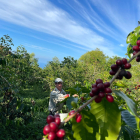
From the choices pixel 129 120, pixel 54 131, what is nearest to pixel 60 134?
pixel 54 131

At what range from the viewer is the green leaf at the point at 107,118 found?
0.76 meters

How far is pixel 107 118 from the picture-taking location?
2.56 feet

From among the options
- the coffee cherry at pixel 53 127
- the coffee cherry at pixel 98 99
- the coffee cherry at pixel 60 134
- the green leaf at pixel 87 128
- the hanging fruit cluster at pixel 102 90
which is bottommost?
the green leaf at pixel 87 128

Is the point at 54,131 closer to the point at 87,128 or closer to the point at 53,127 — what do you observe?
the point at 53,127

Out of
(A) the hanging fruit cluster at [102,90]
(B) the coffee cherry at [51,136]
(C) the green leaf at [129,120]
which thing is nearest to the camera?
(B) the coffee cherry at [51,136]

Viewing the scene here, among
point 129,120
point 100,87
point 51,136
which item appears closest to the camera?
point 51,136

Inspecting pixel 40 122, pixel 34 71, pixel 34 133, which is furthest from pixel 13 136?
pixel 34 71

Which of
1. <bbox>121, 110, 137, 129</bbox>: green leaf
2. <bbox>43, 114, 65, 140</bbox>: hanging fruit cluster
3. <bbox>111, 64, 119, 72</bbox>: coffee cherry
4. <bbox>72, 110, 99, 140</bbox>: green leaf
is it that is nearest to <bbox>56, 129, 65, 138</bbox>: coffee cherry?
<bbox>43, 114, 65, 140</bbox>: hanging fruit cluster

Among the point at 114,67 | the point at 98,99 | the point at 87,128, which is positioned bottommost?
the point at 87,128

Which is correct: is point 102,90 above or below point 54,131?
above

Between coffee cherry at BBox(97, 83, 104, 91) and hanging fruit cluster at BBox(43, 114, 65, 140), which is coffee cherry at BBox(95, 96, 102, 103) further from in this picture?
hanging fruit cluster at BBox(43, 114, 65, 140)

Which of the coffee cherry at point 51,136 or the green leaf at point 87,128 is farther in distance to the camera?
the green leaf at point 87,128

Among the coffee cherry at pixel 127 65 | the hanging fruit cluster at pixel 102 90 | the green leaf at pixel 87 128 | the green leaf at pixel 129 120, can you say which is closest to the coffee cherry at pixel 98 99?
the hanging fruit cluster at pixel 102 90

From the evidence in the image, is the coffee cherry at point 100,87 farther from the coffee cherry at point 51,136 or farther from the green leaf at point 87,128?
the coffee cherry at point 51,136
